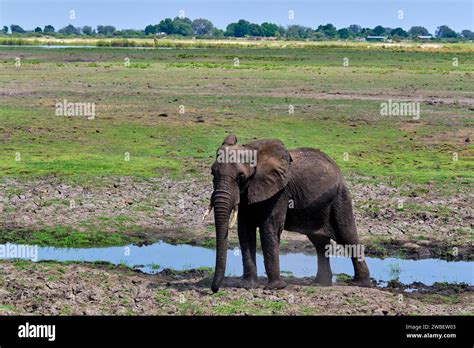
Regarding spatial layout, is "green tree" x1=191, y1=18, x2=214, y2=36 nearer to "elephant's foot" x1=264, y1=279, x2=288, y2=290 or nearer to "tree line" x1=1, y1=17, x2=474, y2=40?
"tree line" x1=1, y1=17, x2=474, y2=40

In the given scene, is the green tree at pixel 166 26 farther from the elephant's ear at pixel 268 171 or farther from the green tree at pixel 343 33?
the elephant's ear at pixel 268 171

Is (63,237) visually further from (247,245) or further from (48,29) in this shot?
(48,29)

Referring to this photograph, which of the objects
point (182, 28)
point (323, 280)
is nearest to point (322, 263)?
point (323, 280)

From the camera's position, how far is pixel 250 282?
1476cm

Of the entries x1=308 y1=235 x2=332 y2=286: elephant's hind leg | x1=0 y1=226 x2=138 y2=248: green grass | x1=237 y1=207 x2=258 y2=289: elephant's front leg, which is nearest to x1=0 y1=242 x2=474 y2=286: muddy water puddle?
x1=0 y1=226 x2=138 y2=248: green grass

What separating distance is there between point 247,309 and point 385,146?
1483 centimetres

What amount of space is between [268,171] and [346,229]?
1771mm

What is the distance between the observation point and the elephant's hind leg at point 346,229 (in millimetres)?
15438

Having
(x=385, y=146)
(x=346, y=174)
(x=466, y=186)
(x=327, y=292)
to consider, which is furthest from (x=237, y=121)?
(x=327, y=292)

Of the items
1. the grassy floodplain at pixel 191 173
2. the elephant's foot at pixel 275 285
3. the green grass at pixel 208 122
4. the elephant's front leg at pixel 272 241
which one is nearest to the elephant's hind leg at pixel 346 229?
the grassy floodplain at pixel 191 173

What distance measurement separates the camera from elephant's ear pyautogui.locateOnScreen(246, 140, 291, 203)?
14.4 metres

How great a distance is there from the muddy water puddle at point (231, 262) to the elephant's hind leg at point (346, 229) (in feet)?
1.59

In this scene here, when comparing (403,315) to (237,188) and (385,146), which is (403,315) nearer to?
(237,188)

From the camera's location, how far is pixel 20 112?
3197 cm
